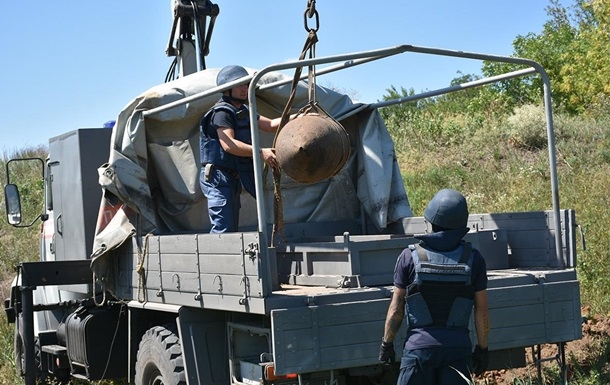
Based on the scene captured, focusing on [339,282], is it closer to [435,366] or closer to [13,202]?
[435,366]

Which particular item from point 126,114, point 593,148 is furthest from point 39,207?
point 126,114

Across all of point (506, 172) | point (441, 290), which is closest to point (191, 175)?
point (441, 290)

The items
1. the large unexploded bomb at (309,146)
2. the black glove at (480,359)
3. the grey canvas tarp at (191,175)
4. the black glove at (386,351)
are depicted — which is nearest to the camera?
the black glove at (386,351)

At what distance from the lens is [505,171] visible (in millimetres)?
15938

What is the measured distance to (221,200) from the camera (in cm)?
740

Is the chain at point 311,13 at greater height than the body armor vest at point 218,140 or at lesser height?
greater

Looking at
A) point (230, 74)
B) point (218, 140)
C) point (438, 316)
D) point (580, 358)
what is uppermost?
point (230, 74)

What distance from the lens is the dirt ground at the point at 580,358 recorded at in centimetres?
792

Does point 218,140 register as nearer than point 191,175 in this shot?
Yes

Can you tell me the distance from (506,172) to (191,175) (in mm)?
8540

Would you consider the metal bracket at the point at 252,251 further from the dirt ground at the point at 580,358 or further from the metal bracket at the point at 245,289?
the dirt ground at the point at 580,358

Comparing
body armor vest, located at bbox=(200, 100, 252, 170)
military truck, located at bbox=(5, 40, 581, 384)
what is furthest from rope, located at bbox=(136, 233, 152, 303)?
body armor vest, located at bbox=(200, 100, 252, 170)

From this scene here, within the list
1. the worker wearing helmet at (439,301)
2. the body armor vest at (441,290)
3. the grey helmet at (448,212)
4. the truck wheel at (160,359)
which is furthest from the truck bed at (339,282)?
the grey helmet at (448,212)

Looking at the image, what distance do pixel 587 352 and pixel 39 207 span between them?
14585mm
